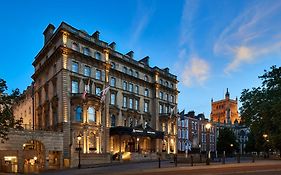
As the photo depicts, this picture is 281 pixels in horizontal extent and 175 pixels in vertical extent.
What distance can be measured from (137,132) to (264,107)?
28.8m

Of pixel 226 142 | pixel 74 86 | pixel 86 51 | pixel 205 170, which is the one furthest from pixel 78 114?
pixel 226 142

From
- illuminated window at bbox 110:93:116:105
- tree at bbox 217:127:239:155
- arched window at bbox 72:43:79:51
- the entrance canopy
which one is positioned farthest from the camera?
tree at bbox 217:127:239:155

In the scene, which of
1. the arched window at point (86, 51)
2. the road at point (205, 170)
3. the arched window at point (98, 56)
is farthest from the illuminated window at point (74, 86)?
the road at point (205, 170)

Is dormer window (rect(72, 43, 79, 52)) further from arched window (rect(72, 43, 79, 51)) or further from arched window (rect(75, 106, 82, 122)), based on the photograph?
arched window (rect(75, 106, 82, 122))

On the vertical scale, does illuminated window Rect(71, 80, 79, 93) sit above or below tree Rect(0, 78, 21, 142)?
above

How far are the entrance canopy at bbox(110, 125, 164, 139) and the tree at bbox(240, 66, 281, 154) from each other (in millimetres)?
20268

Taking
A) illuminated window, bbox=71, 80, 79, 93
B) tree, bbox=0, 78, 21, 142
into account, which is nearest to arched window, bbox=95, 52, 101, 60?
illuminated window, bbox=71, 80, 79, 93

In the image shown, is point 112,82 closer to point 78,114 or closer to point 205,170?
point 78,114

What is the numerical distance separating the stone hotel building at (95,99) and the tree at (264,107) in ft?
69.3

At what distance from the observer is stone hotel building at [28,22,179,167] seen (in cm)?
5681

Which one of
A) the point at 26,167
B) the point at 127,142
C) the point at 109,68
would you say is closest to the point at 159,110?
the point at 127,142

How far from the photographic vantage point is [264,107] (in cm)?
4547

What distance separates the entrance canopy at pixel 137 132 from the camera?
64688 millimetres

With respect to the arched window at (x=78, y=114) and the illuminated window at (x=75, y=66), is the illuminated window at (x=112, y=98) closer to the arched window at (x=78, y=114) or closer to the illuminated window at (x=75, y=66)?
the arched window at (x=78, y=114)
